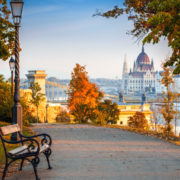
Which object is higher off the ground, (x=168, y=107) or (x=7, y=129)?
(x=7, y=129)

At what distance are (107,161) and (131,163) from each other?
0.51 metres

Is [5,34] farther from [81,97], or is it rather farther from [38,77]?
[38,77]

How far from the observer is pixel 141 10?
11320 millimetres

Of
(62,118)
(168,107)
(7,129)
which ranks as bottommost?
(62,118)

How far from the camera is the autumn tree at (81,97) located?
2444cm

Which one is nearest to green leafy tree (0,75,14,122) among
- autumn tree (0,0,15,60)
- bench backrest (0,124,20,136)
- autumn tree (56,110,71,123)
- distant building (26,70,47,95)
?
autumn tree (0,0,15,60)

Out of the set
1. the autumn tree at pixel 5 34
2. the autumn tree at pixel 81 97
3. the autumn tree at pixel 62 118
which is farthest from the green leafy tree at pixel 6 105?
the autumn tree at pixel 62 118

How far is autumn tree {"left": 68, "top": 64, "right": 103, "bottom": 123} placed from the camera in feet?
80.2

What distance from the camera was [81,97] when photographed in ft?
81.8

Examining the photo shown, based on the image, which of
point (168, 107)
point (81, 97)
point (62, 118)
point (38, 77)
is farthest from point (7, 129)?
point (38, 77)

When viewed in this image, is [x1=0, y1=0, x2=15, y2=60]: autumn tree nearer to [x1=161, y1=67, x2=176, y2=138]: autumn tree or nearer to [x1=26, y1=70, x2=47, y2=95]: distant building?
[x1=161, y1=67, x2=176, y2=138]: autumn tree

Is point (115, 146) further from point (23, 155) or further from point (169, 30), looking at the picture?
point (23, 155)

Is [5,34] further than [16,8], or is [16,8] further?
[5,34]

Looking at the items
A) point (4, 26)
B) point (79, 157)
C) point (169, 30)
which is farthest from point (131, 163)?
point (4, 26)
